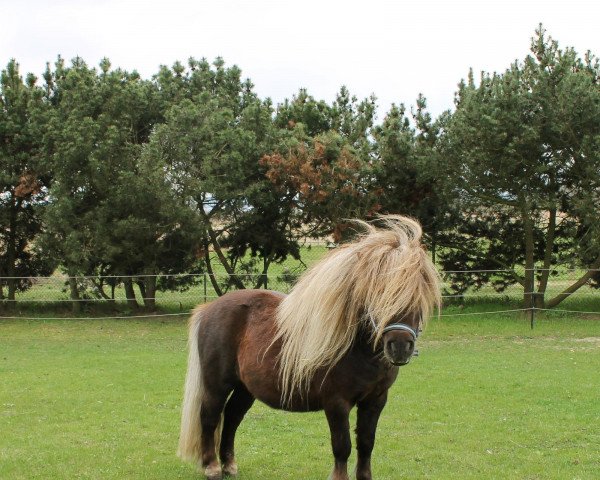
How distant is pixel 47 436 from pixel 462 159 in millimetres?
13030

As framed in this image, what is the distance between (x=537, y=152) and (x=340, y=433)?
1445 centimetres

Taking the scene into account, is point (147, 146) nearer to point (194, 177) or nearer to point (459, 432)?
point (194, 177)

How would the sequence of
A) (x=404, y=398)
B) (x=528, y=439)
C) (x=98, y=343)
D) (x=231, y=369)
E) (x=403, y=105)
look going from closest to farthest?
1. (x=231, y=369)
2. (x=528, y=439)
3. (x=404, y=398)
4. (x=98, y=343)
5. (x=403, y=105)

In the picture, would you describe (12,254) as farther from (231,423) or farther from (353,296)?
(353,296)

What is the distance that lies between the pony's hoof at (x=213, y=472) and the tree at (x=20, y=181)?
14478 millimetres

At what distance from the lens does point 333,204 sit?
59.9 feet

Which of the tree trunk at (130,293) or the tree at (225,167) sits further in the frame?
the tree trunk at (130,293)

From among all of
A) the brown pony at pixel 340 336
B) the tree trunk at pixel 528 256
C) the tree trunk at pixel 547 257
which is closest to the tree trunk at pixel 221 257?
the tree trunk at pixel 528 256

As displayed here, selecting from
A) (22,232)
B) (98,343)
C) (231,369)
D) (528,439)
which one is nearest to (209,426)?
(231,369)

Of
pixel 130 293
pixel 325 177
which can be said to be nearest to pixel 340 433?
pixel 325 177

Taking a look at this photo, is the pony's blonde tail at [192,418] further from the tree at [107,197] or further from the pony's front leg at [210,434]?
the tree at [107,197]

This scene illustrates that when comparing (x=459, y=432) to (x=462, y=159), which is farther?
(x=462, y=159)

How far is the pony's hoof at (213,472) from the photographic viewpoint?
18.3 feet

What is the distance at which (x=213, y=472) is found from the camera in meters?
5.59
